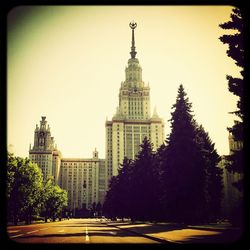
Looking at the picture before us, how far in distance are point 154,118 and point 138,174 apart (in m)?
117

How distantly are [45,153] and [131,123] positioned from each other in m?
56.4

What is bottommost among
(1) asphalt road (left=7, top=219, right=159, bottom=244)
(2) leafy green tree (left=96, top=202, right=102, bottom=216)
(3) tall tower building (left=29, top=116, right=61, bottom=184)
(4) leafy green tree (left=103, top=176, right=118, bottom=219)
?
(2) leafy green tree (left=96, top=202, right=102, bottom=216)

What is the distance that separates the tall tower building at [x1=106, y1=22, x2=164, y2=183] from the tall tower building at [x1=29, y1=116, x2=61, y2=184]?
116 feet

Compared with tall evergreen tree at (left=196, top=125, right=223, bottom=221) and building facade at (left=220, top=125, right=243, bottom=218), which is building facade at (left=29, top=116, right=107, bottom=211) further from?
tall evergreen tree at (left=196, top=125, right=223, bottom=221)

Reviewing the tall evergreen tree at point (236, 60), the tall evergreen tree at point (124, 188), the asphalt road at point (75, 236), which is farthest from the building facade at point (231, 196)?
the tall evergreen tree at point (124, 188)

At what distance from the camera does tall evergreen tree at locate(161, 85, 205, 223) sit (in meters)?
29.6

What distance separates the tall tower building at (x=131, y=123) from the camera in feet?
521

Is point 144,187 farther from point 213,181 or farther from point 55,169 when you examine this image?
point 55,169

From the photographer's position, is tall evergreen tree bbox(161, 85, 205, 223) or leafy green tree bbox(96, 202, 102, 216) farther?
leafy green tree bbox(96, 202, 102, 216)

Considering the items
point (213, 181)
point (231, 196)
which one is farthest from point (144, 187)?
point (231, 196)

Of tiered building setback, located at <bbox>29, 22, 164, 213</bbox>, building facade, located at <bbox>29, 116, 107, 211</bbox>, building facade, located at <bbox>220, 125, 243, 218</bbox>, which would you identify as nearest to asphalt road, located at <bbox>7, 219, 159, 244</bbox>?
building facade, located at <bbox>220, 125, 243, 218</bbox>

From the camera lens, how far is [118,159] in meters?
159

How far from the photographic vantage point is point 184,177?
98.1 feet

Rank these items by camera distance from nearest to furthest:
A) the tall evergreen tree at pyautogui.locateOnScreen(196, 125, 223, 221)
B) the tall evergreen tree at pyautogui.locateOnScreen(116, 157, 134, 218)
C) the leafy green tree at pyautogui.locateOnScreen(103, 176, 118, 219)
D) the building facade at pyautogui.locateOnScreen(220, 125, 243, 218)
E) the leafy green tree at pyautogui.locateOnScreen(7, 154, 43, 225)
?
1. the building facade at pyautogui.locateOnScreen(220, 125, 243, 218)
2. the tall evergreen tree at pyautogui.locateOnScreen(196, 125, 223, 221)
3. the leafy green tree at pyautogui.locateOnScreen(7, 154, 43, 225)
4. the tall evergreen tree at pyautogui.locateOnScreen(116, 157, 134, 218)
5. the leafy green tree at pyautogui.locateOnScreen(103, 176, 118, 219)
